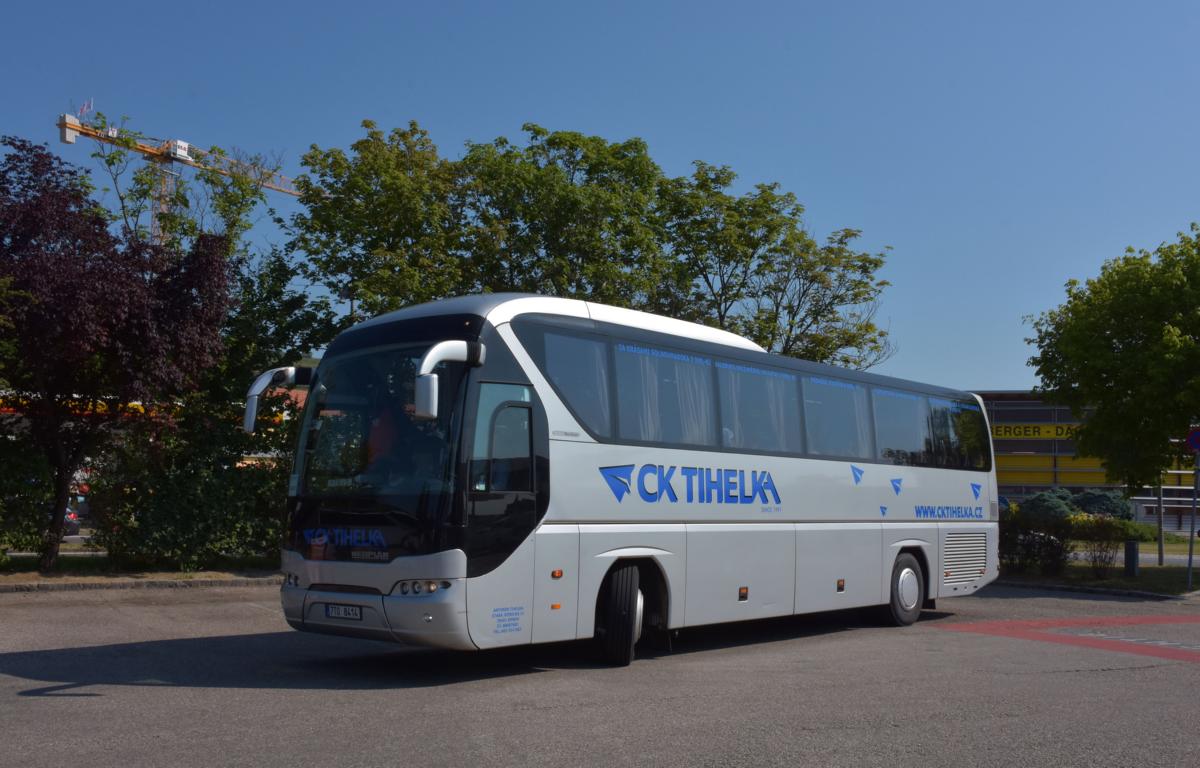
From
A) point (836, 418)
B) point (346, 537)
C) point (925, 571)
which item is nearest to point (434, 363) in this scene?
point (346, 537)

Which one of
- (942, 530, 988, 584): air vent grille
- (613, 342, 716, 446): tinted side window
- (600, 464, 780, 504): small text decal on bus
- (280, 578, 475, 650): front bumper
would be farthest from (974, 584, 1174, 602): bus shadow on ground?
(280, 578, 475, 650): front bumper

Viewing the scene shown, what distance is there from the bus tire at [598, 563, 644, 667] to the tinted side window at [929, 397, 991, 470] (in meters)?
7.41

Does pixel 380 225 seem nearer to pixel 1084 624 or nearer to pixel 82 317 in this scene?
pixel 82 317

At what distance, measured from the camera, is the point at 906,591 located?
52.3 ft

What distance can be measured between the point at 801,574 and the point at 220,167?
1623 centimetres

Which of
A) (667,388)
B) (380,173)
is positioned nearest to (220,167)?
(380,173)

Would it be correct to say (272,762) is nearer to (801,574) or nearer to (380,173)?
(801,574)

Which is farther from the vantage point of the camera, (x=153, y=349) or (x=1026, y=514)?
(x=1026, y=514)

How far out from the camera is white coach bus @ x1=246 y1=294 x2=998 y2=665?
31.6 ft

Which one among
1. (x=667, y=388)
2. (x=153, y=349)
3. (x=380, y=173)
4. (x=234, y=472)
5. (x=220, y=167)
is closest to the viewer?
(x=667, y=388)

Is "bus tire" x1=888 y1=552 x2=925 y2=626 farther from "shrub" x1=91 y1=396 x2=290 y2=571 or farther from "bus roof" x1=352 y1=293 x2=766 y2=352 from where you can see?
"shrub" x1=91 y1=396 x2=290 y2=571

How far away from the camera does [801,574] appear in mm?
13656

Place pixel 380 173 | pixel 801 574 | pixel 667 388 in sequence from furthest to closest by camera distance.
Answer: pixel 380 173, pixel 801 574, pixel 667 388

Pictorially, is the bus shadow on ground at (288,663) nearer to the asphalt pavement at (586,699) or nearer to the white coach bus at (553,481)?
the asphalt pavement at (586,699)
